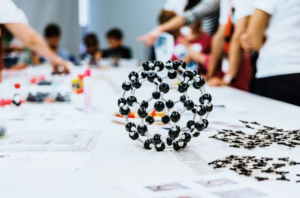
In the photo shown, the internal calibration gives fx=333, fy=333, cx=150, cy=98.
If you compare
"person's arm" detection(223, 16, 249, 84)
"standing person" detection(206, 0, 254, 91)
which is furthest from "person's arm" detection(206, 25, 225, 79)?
"person's arm" detection(223, 16, 249, 84)

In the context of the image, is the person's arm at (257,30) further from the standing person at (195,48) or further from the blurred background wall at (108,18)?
the blurred background wall at (108,18)

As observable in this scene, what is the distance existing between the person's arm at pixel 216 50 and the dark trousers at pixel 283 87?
2.76 feet

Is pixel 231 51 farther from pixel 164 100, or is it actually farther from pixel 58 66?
pixel 164 100

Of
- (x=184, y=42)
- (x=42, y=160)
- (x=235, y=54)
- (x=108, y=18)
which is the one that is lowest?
(x=42, y=160)

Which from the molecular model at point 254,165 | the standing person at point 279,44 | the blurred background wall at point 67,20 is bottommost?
the molecular model at point 254,165

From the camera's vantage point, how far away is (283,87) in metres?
1.53

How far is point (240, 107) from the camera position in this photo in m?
1.41

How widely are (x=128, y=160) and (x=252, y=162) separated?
0.26 m

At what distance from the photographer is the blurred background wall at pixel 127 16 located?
A: 22.8 ft

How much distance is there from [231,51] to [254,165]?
163 cm

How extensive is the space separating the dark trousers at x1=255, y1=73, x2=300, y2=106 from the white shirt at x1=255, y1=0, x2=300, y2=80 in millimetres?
28

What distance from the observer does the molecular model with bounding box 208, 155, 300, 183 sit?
63cm

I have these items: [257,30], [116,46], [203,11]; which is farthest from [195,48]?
[116,46]

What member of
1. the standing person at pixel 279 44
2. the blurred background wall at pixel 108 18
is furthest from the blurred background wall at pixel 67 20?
the standing person at pixel 279 44
